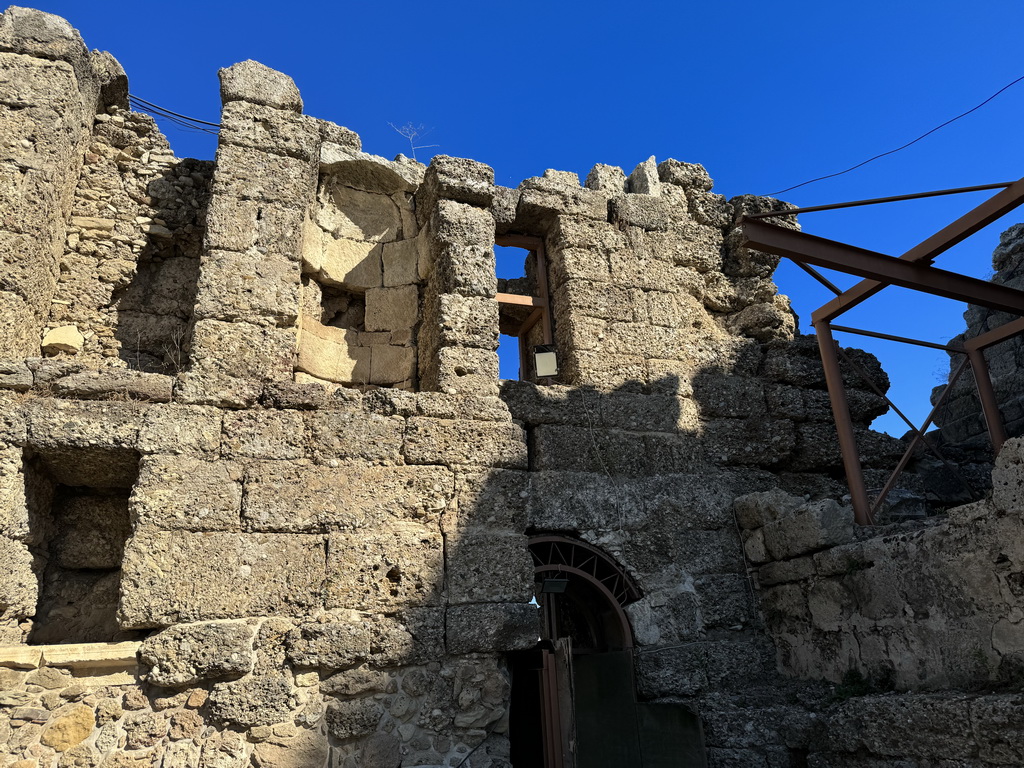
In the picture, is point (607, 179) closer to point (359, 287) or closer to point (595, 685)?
point (359, 287)

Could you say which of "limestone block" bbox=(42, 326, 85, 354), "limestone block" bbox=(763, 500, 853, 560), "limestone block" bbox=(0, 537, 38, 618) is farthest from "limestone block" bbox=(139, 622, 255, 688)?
"limestone block" bbox=(763, 500, 853, 560)

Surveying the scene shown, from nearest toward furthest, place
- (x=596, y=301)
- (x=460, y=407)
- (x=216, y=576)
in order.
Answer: (x=216, y=576) < (x=460, y=407) < (x=596, y=301)

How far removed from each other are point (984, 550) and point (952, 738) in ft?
3.40

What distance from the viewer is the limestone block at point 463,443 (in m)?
4.94

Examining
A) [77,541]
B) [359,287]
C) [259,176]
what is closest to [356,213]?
[359,287]

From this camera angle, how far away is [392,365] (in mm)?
5879

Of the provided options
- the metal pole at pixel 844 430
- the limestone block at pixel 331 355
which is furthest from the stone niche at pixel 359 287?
the metal pole at pixel 844 430

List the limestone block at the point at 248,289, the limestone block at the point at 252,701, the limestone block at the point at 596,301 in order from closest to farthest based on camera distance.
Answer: the limestone block at the point at 252,701 → the limestone block at the point at 248,289 → the limestone block at the point at 596,301

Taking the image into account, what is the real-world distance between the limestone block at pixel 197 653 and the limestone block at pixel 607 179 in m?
5.10

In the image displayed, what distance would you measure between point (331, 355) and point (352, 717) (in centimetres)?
261

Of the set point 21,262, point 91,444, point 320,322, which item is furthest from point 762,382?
point 21,262

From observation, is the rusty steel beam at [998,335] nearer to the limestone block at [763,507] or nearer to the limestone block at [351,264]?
the limestone block at [763,507]

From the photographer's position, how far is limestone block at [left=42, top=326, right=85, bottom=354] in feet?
16.3

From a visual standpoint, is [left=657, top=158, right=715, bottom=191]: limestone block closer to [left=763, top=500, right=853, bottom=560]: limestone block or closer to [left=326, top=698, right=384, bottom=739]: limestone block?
[left=763, top=500, right=853, bottom=560]: limestone block
